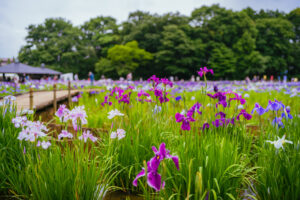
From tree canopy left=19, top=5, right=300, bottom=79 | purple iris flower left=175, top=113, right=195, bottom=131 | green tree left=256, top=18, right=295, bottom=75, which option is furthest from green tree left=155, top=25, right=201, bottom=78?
purple iris flower left=175, top=113, right=195, bottom=131

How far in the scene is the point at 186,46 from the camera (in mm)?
32156

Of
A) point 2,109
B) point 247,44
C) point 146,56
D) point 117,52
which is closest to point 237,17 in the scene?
point 247,44

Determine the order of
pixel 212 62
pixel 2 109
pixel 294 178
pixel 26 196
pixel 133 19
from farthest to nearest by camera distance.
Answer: pixel 133 19 < pixel 212 62 < pixel 2 109 < pixel 26 196 < pixel 294 178

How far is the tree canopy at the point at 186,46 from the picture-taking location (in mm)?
32653

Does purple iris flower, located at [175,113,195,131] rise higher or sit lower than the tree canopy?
lower

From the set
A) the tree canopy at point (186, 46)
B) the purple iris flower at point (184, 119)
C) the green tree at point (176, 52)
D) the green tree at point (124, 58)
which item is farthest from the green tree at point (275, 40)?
the purple iris flower at point (184, 119)

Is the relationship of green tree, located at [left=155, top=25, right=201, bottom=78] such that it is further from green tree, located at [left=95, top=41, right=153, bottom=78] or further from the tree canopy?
green tree, located at [left=95, top=41, right=153, bottom=78]

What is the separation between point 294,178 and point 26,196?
6.28ft

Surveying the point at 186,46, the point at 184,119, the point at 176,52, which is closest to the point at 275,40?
the point at 186,46

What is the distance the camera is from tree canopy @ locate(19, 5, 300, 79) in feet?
107

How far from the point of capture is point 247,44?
33.3 m

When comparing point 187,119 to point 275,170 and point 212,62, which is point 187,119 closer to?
point 275,170

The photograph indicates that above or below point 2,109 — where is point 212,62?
above

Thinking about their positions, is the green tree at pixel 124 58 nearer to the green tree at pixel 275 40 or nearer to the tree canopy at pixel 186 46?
the tree canopy at pixel 186 46
